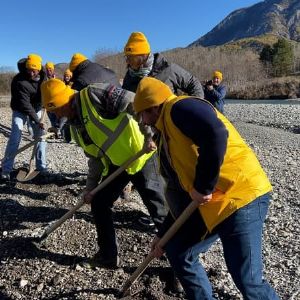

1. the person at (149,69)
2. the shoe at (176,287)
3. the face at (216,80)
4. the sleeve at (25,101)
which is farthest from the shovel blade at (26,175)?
the face at (216,80)

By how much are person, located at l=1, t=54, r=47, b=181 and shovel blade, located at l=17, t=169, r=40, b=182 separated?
0.42 feet

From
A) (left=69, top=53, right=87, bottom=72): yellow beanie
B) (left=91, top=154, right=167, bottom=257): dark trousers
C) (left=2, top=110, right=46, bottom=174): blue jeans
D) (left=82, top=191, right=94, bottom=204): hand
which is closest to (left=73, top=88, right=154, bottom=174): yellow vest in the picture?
(left=91, top=154, right=167, bottom=257): dark trousers

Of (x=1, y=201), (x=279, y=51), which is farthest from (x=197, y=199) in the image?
(x=279, y=51)

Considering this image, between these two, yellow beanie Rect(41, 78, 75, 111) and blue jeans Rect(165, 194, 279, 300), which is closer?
blue jeans Rect(165, 194, 279, 300)

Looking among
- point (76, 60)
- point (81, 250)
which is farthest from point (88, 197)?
point (76, 60)

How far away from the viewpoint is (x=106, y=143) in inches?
152

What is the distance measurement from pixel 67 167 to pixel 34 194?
7.01ft

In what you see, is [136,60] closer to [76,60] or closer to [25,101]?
[76,60]

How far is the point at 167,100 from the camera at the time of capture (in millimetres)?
2639

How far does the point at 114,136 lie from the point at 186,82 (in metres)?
1.39

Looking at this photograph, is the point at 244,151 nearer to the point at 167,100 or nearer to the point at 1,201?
the point at 167,100

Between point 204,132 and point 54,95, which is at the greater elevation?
point 54,95

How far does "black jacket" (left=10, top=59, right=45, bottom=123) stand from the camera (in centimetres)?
701

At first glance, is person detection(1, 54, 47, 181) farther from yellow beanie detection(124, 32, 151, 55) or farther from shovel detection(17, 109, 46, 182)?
yellow beanie detection(124, 32, 151, 55)
